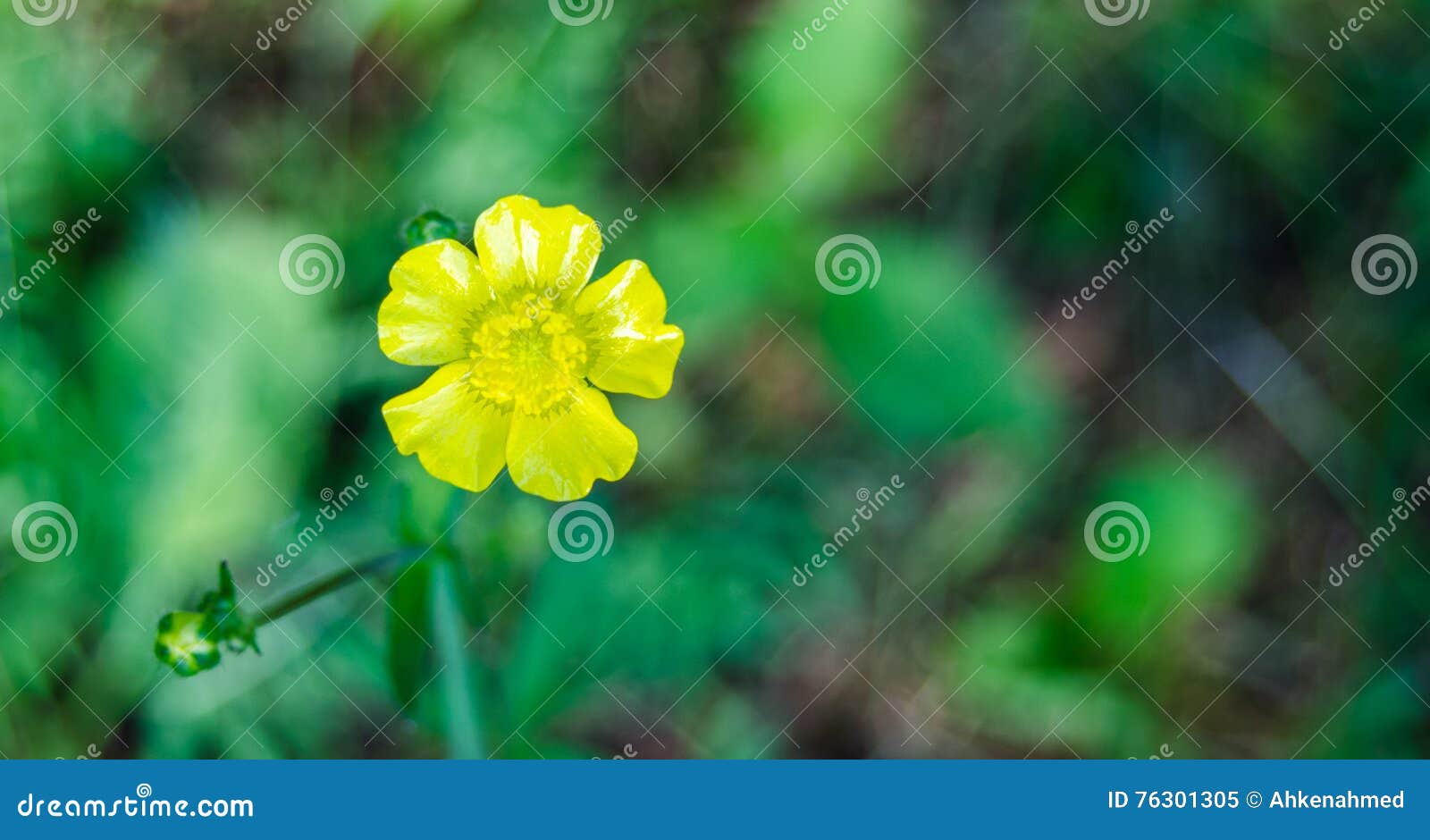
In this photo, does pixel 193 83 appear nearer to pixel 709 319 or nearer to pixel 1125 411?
pixel 709 319

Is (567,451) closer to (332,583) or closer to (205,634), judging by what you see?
(332,583)

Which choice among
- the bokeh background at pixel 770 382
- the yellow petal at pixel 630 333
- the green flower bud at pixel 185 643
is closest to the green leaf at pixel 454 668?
the bokeh background at pixel 770 382

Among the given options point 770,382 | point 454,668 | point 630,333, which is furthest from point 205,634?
point 770,382

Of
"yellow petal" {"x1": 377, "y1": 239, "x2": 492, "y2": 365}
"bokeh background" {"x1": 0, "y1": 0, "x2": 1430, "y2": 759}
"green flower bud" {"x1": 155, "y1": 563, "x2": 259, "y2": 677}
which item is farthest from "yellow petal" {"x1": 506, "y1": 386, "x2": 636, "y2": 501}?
"green flower bud" {"x1": 155, "y1": 563, "x2": 259, "y2": 677}

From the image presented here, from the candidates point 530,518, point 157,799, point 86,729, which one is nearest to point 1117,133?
point 530,518

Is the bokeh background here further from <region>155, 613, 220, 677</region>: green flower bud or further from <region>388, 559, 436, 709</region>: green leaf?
<region>155, 613, 220, 677</region>: green flower bud

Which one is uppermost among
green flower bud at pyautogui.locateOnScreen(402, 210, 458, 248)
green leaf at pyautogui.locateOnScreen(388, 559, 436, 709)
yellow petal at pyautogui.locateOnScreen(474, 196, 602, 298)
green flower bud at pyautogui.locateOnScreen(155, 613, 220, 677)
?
green flower bud at pyautogui.locateOnScreen(402, 210, 458, 248)

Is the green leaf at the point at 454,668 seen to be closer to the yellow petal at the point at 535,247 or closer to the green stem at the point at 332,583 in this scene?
the green stem at the point at 332,583
